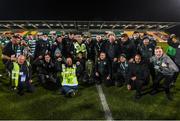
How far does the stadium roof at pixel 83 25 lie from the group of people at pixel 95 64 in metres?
37.8

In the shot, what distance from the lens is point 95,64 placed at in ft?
45.7

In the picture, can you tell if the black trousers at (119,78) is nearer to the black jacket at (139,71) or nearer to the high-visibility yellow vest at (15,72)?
the black jacket at (139,71)

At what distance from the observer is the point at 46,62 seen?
1365 centimetres

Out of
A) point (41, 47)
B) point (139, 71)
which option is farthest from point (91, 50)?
point (139, 71)

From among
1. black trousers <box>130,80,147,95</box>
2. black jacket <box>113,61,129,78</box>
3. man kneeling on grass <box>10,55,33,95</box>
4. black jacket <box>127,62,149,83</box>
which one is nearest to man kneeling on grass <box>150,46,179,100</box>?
black jacket <box>127,62,149,83</box>

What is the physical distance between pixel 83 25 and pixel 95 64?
41475 mm

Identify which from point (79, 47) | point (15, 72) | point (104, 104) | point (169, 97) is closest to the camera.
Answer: point (104, 104)

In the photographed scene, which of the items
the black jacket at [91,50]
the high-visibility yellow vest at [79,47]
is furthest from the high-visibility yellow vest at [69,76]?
the black jacket at [91,50]

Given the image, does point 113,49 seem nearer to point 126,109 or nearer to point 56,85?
point 56,85

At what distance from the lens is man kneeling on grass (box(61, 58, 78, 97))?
12289mm

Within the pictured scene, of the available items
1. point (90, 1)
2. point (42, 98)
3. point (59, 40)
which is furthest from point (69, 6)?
point (42, 98)

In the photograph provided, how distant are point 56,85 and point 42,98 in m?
1.36

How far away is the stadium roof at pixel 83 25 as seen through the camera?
54156 mm

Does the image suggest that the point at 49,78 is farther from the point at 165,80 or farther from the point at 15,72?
the point at 165,80
